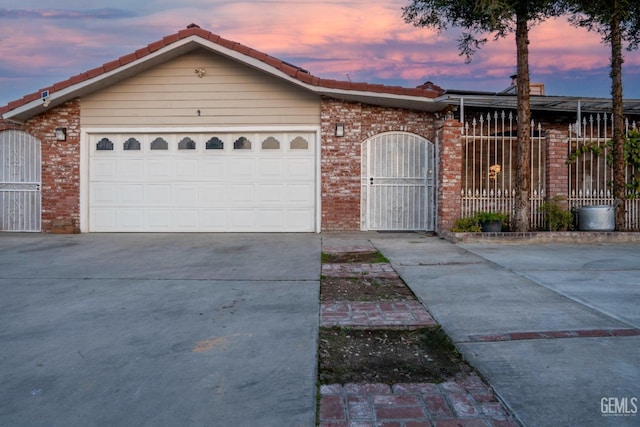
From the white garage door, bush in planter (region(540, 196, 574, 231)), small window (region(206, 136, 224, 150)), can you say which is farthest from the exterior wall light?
bush in planter (region(540, 196, 574, 231))

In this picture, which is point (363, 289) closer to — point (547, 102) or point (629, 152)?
point (547, 102)

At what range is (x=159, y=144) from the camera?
11125mm

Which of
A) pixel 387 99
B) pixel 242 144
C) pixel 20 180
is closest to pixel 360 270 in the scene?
pixel 387 99

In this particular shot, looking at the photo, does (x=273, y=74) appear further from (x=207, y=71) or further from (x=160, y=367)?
(x=160, y=367)

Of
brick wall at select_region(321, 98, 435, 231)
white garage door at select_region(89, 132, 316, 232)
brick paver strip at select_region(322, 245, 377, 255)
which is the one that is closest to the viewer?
brick paver strip at select_region(322, 245, 377, 255)

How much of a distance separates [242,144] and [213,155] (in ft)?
2.39

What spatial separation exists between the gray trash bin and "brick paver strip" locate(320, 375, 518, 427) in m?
8.02

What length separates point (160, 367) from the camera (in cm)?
296

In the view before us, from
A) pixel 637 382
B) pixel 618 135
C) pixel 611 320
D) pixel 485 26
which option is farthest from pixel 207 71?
pixel 637 382

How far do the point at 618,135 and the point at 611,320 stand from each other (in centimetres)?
713

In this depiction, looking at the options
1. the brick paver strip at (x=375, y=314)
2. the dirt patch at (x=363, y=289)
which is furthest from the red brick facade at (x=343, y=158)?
the brick paver strip at (x=375, y=314)

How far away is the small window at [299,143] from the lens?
1091 cm

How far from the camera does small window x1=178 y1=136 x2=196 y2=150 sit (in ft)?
36.3

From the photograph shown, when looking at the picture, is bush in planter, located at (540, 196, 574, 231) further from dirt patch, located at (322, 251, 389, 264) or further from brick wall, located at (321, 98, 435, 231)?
dirt patch, located at (322, 251, 389, 264)
